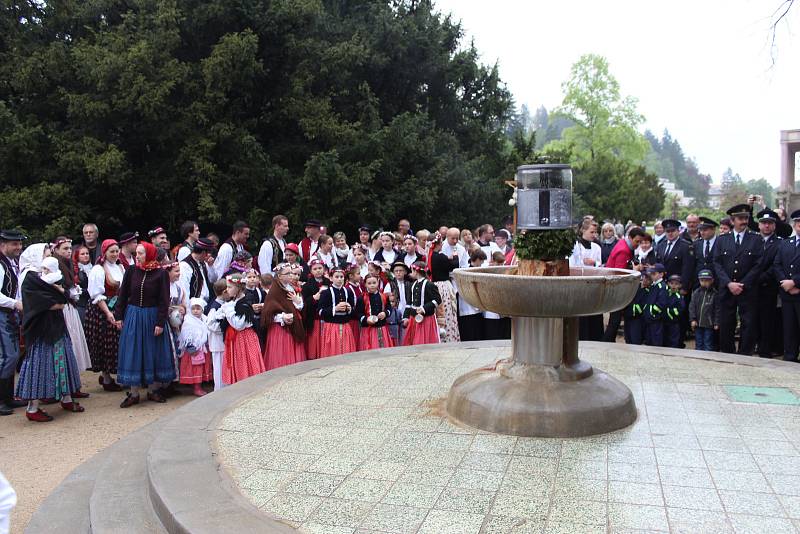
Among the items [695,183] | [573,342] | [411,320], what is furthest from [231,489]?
[695,183]

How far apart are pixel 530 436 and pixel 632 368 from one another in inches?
98.1

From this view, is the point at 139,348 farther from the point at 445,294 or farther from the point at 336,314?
the point at 445,294

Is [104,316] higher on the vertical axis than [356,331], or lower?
higher

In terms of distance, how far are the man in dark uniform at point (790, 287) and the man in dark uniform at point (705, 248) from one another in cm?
102

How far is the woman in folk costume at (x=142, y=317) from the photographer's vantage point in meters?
7.34

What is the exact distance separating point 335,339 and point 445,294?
2.30 m

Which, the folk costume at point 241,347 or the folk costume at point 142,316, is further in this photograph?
the folk costume at point 241,347

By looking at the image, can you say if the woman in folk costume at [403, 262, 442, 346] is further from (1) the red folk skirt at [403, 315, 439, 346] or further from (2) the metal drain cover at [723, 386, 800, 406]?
(2) the metal drain cover at [723, 386, 800, 406]

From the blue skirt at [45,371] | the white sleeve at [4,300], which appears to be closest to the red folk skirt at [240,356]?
the blue skirt at [45,371]

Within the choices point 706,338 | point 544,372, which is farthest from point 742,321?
point 544,372

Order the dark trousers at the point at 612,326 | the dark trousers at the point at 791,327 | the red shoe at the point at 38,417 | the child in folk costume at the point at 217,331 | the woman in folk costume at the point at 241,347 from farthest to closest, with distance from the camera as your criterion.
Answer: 1. the dark trousers at the point at 612,326
2. the dark trousers at the point at 791,327
3. the child in folk costume at the point at 217,331
4. the woman in folk costume at the point at 241,347
5. the red shoe at the point at 38,417

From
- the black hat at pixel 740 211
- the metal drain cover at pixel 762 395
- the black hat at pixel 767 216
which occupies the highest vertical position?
the black hat at pixel 740 211

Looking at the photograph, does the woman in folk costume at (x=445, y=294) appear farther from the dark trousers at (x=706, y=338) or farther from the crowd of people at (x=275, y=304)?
the dark trousers at (x=706, y=338)

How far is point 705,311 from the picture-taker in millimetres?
9648
